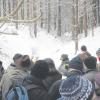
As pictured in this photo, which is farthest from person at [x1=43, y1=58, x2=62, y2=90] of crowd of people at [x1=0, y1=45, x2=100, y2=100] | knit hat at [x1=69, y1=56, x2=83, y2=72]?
knit hat at [x1=69, y1=56, x2=83, y2=72]

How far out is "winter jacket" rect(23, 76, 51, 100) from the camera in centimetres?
565

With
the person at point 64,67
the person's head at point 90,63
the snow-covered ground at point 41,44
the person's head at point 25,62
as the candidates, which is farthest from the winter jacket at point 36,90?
the snow-covered ground at point 41,44

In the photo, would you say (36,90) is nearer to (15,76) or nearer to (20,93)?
(20,93)

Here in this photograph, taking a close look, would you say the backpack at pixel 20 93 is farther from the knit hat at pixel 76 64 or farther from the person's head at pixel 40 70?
the knit hat at pixel 76 64

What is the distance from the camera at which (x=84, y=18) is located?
180ft

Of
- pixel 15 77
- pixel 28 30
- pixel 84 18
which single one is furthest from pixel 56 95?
pixel 28 30

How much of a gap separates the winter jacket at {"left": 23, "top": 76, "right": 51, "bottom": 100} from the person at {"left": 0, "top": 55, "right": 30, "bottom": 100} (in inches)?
30.7

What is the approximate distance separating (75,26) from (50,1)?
1760 cm

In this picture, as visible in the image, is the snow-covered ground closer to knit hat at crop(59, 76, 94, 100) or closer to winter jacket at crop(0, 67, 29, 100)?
winter jacket at crop(0, 67, 29, 100)

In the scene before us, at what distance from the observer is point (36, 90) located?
5.71 metres

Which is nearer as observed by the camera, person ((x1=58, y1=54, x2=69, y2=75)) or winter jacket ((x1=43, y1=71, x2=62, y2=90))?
winter jacket ((x1=43, y1=71, x2=62, y2=90))

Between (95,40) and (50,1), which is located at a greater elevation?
(50,1)

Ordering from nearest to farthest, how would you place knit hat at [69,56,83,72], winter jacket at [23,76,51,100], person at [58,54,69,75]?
1. winter jacket at [23,76,51,100]
2. knit hat at [69,56,83,72]
3. person at [58,54,69,75]

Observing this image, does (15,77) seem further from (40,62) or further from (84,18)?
(84,18)
